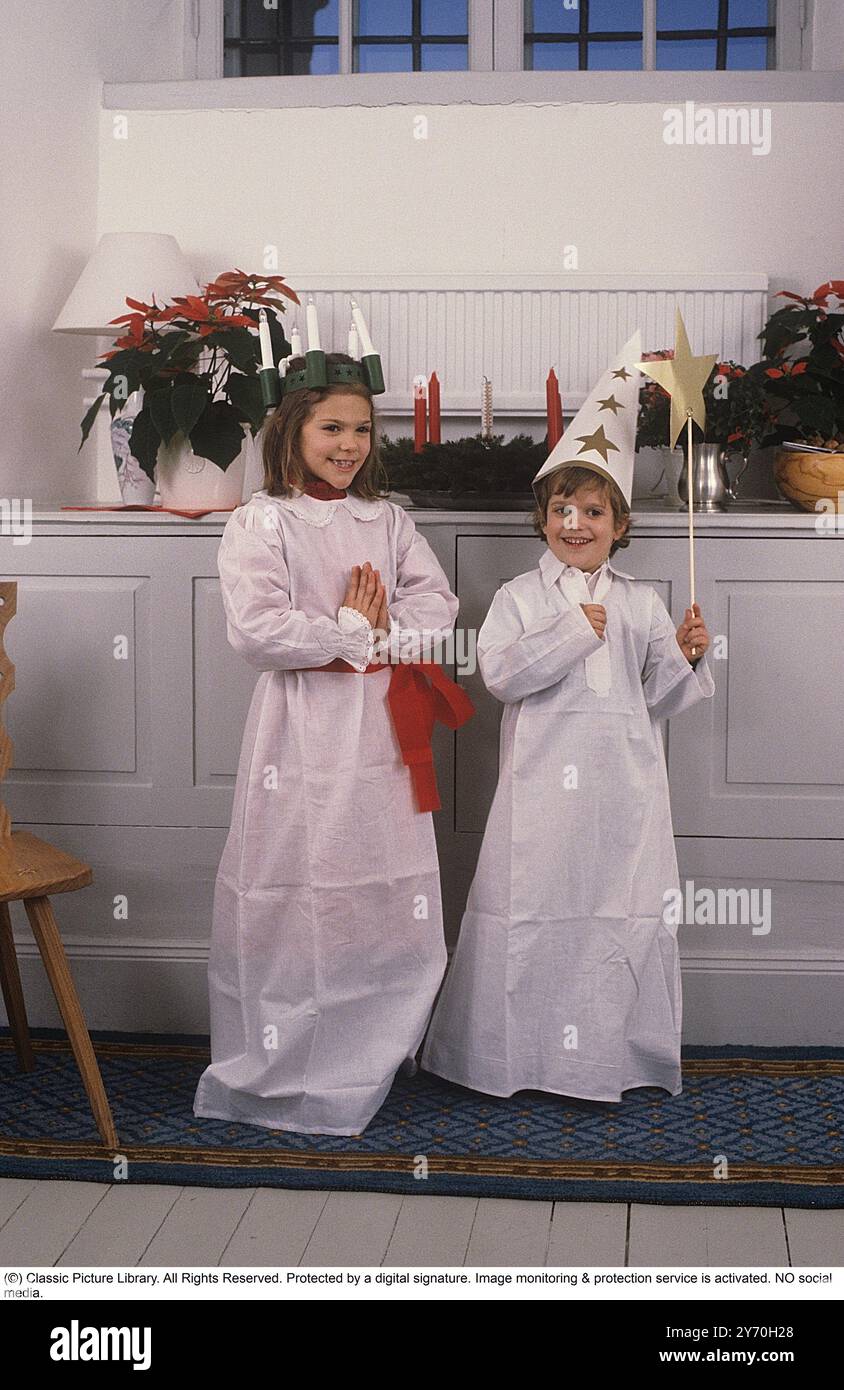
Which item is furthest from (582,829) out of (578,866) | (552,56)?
(552,56)

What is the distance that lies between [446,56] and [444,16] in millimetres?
90

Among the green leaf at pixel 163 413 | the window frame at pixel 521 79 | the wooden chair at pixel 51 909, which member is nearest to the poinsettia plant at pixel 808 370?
the window frame at pixel 521 79

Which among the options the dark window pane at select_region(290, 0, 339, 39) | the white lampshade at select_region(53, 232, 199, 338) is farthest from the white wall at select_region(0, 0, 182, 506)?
the dark window pane at select_region(290, 0, 339, 39)

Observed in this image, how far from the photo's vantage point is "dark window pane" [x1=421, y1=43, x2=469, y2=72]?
331 centimetres

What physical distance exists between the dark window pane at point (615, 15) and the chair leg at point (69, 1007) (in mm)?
2302

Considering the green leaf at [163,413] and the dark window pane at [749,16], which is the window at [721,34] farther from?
the green leaf at [163,413]

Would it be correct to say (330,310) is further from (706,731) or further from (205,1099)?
(205,1099)

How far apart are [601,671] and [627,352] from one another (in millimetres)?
496

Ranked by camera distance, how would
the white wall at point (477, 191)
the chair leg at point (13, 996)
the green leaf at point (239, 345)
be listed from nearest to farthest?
the chair leg at point (13, 996), the green leaf at point (239, 345), the white wall at point (477, 191)

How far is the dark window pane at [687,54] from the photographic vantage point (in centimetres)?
329

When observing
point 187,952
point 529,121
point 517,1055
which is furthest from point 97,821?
point 529,121

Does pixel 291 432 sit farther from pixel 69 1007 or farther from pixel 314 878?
pixel 69 1007

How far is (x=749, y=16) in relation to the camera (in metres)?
3.28

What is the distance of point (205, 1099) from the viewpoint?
7.61 ft
